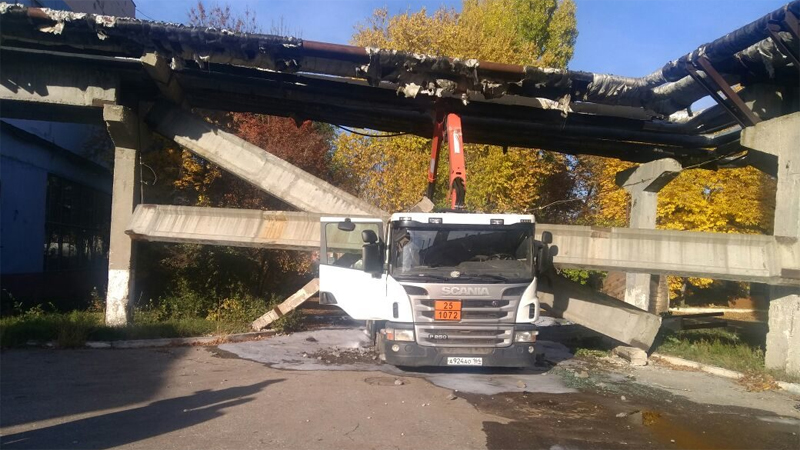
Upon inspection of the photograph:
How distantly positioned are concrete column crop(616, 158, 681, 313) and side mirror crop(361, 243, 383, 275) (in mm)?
10905

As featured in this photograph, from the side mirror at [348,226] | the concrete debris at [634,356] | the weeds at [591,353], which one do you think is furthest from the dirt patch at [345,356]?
the concrete debris at [634,356]

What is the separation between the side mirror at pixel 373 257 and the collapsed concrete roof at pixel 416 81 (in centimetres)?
566

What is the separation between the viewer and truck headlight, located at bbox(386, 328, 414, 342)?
10.4 meters

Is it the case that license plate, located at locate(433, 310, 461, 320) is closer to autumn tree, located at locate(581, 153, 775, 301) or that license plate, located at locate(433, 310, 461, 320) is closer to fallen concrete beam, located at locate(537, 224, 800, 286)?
fallen concrete beam, located at locate(537, 224, 800, 286)

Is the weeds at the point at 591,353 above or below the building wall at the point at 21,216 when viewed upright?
below

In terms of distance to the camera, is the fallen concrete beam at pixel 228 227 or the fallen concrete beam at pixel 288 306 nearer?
the fallen concrete beam at pixel 228 227

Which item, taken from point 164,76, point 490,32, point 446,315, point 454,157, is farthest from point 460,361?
point 490,32

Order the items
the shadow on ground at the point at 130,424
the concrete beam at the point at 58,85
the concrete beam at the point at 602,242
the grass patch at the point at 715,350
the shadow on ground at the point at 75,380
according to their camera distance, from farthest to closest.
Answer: the concrete beam at the point at 58,85 → the grass patch at the point at 715,350 → the concrete beam at the point at 602,242 → the shadow on ground at the point at 75,380 → the shadow on ground at the point at 130,424

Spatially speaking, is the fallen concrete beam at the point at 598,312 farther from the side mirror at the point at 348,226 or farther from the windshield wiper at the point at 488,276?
the side mirror at the point at 348,226

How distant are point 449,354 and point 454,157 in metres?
5.14

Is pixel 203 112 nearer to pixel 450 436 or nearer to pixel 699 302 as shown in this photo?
pixel 450 436

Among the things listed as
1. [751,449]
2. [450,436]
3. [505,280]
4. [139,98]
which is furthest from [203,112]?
[751,449]

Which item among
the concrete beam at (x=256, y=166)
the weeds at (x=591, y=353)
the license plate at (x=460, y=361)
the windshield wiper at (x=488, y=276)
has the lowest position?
the weeds at (x=591, y=353)

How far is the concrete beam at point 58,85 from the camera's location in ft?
51.2
